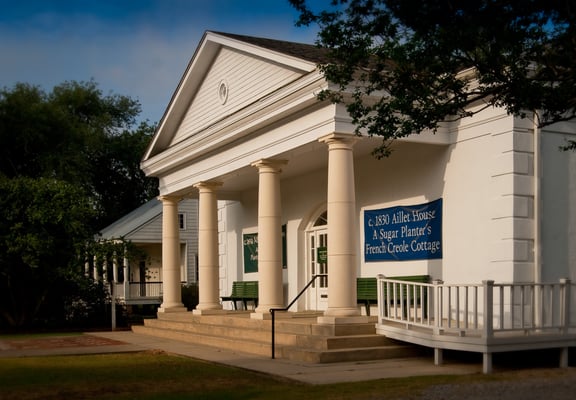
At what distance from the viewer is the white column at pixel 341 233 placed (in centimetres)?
1509

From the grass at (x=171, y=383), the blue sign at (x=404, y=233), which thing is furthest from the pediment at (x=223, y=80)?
the grass at (x=171, y=383)

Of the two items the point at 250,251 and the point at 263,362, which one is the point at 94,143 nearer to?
the point at 250,251

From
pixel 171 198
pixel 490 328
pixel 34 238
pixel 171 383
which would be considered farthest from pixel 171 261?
pixel 490 328

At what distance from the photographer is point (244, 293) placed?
946 inches

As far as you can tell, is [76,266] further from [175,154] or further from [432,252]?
[432,252]

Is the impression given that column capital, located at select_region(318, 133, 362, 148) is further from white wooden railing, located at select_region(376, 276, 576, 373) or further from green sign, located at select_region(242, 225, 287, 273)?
green sign, located at select_region(242, 225, 287, 273)

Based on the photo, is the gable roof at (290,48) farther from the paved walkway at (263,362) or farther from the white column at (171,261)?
the white column at (171,261)

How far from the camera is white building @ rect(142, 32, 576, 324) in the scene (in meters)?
15.0

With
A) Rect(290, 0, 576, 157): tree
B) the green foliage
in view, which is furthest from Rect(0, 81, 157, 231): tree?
Rect(290, 0, 576, 157): tree

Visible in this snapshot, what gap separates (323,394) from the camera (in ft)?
33.4

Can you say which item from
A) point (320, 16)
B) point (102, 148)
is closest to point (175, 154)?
point (320, 16)

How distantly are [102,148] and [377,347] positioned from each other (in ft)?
138

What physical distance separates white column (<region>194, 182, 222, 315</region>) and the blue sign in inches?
173

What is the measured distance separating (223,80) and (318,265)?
5219mm
